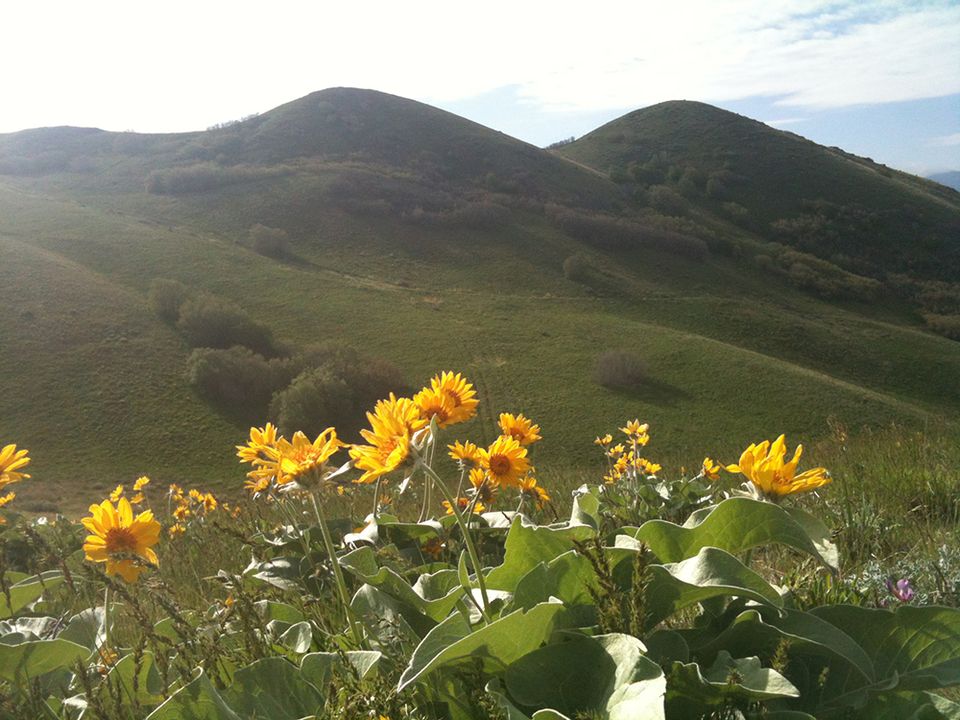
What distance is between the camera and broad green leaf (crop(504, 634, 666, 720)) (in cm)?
143

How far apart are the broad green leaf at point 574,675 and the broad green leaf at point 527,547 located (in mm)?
301

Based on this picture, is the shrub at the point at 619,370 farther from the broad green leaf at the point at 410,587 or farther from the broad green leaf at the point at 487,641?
the broad green leaf at the point at 487,641

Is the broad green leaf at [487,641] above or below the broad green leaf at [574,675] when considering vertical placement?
above

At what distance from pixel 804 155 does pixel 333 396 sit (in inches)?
2902

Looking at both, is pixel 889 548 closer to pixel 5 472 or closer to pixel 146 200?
pixel 5 472

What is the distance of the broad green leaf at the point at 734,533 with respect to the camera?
1.65 meters

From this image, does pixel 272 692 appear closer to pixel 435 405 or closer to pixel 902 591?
pixel 435 405

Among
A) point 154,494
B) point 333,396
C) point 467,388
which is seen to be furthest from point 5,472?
point 333,396

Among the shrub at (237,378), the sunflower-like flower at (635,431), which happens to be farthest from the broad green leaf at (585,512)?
the shrub at (237,378)

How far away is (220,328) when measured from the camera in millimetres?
43625

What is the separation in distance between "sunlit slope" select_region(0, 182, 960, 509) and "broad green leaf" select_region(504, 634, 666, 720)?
2584 cm

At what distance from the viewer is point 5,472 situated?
246 centimetres

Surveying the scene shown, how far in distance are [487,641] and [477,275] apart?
184 ft

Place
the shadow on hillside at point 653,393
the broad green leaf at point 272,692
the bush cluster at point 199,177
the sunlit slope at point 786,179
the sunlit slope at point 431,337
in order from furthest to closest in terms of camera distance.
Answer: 1. the sunlit slope at point 786,179
2. the bush cluster at point 199,177
3. the shadow on hillside at point 653,393
4. the sunlit slope at point 431,337
5. the broad green leaf at point 272,692
